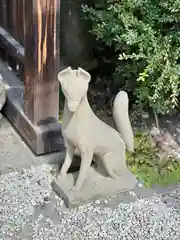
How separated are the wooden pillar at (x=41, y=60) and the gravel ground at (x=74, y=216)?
0.41 m

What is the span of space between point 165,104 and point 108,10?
0.73 meters

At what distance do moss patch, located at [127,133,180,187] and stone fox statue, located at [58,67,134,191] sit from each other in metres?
0.16

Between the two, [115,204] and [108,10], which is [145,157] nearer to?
[115,204]

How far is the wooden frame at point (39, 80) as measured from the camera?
2.95 meters

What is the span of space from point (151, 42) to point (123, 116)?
1.75 ft

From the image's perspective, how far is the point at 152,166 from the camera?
3117 millimetres

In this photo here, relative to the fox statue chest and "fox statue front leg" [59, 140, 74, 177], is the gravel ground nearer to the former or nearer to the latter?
"fox statue front leg" [59, 140, 74, 177]

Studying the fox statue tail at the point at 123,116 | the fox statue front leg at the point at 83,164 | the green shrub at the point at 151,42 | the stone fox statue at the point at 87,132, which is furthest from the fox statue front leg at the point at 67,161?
the green shrub at the point at 151,42

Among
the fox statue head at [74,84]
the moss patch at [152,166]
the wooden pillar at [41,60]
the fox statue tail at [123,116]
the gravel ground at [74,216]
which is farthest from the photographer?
the moss patch at [152,166]

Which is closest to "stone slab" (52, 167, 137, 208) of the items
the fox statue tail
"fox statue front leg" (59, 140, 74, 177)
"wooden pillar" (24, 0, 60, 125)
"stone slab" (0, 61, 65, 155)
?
"fox statue front leg" (59, 140, 74, 177)

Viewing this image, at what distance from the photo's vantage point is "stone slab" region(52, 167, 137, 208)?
279 centimetres

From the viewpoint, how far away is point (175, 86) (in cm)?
304

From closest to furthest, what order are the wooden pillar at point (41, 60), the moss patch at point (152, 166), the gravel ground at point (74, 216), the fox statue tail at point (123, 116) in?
the gravel ground at point (74, 216)
the fox statue tail at point (123, 116)
the wooden pillar at point (41, 60)
the moss patch at point (152, 166)

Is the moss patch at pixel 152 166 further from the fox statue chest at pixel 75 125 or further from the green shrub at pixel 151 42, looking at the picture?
the fox statue chest at pixel 75 125
